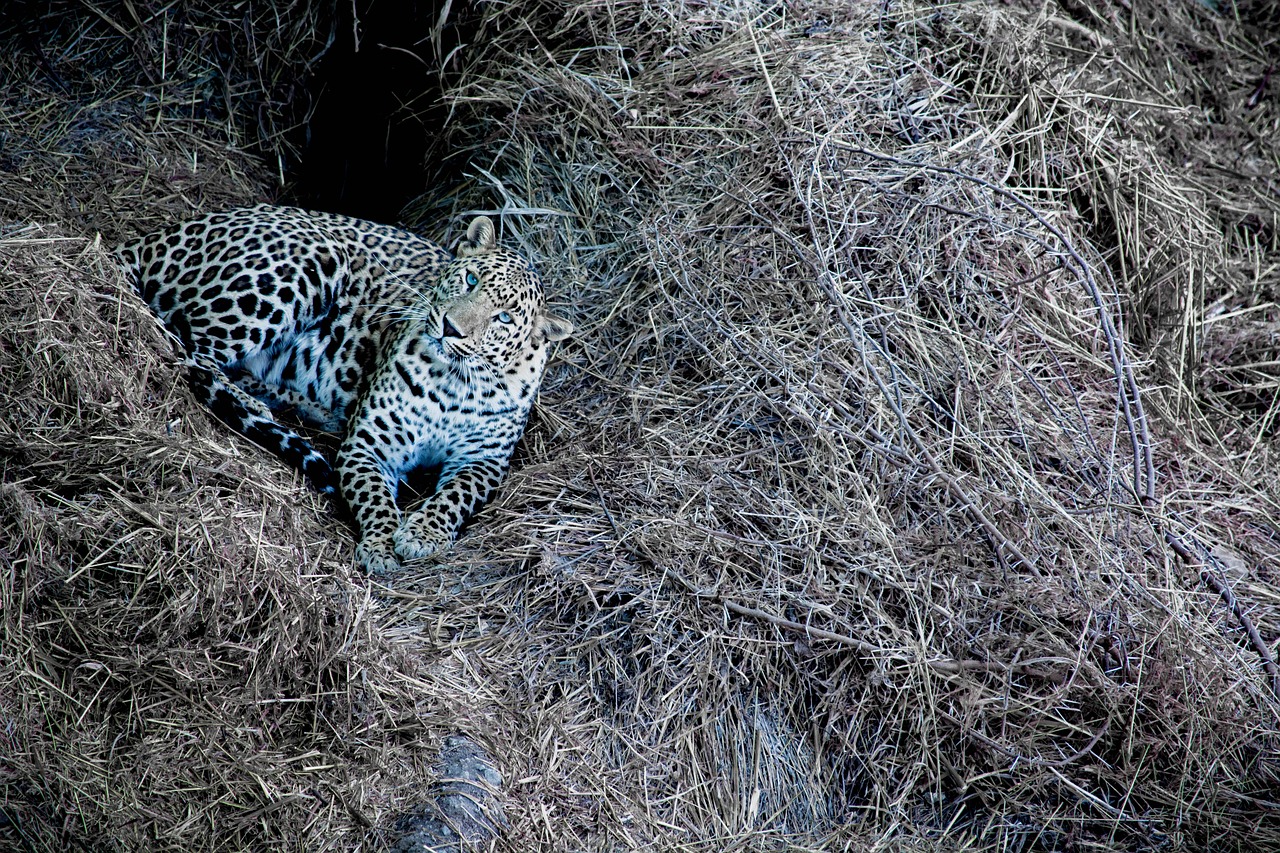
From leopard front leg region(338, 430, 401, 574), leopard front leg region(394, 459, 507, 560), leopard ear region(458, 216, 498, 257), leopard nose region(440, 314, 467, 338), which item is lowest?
leopard front leg region(394, 459, 507, 560)

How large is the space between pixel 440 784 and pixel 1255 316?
4.92 m

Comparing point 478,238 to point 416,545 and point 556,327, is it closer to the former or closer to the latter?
point 556,327

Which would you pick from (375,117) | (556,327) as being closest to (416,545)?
(556,327)

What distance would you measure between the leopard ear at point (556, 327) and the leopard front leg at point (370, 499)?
908 mm

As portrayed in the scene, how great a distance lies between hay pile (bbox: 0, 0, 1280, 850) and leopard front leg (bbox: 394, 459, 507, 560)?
118 mm

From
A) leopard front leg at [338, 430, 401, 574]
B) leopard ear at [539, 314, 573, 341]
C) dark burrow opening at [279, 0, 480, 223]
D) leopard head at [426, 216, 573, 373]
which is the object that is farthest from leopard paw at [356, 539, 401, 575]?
dark burrow opening at [279, 0, 480, 223]

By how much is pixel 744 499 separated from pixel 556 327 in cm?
118

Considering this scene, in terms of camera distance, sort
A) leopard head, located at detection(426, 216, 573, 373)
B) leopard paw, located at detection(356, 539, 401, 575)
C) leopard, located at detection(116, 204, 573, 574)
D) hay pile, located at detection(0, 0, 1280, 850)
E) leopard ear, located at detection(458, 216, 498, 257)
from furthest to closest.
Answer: leopard ear, located at detection(458, 216, 498, 257), leopard head, located at detection(426, 216, 573, 373), leopard, located at detection(116, 204, 573, 574), leopard paw, located at detection(356, 539, 401, 575), hay pile, located at detection(0, 0, 1280, 850)

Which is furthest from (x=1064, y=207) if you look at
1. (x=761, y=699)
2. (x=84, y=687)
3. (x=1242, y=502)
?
(x=84, y=687)

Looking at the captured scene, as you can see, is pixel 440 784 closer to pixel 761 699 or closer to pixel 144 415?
pixel 761 699

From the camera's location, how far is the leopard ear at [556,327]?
195 inches

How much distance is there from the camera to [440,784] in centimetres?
354

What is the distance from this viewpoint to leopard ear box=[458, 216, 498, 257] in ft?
16.6

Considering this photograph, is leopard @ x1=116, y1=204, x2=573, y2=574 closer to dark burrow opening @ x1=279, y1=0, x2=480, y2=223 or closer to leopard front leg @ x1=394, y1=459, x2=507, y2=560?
leopard front leg @ x1=394, y1=459, x2=507, y2=560
